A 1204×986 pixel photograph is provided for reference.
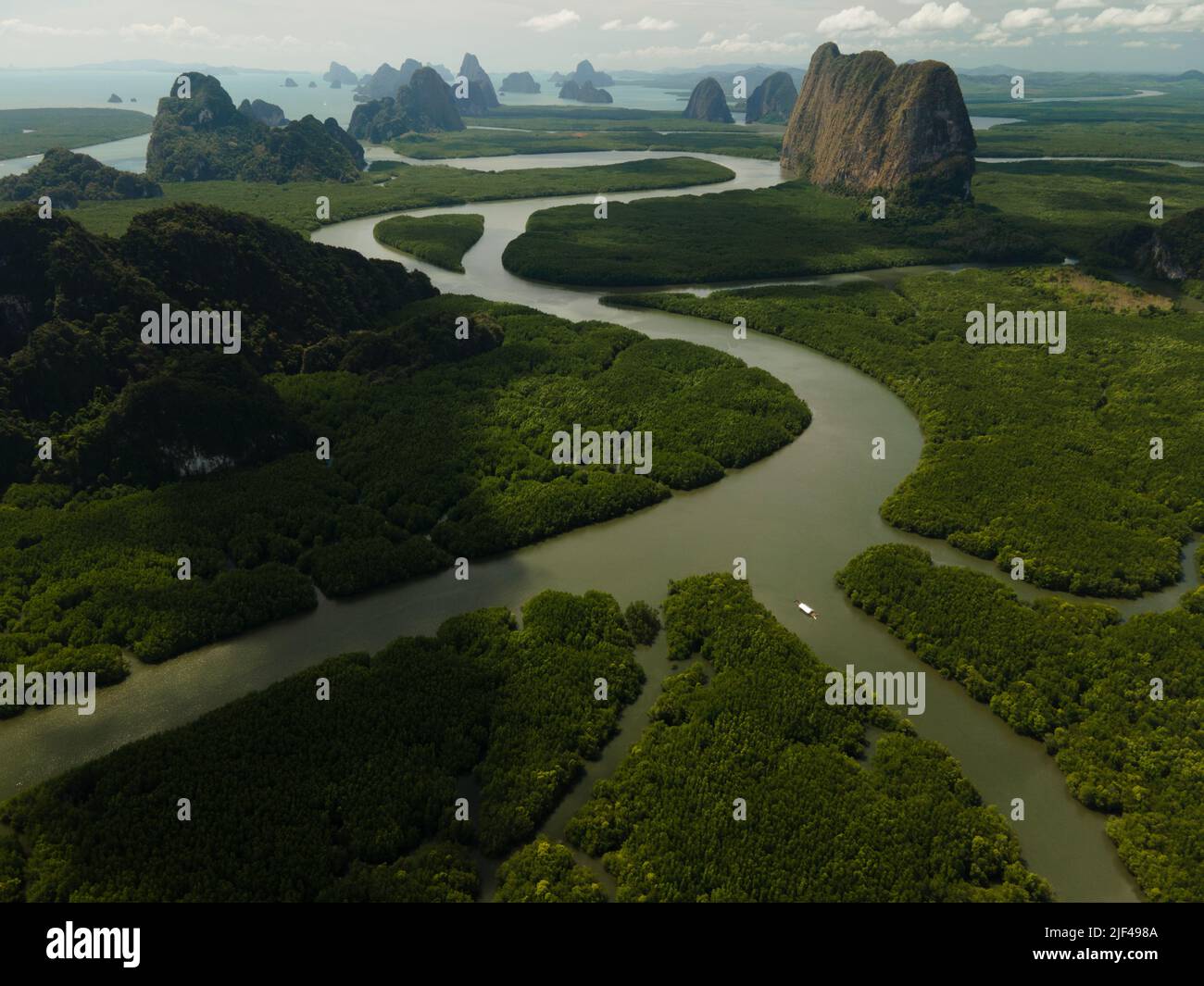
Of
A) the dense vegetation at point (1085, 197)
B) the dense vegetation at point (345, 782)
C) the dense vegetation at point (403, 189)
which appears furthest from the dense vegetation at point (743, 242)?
the dense vegetation at point (345, 782)

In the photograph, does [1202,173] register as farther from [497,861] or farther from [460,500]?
[497,861]

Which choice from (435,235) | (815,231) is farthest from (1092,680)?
(435,235)

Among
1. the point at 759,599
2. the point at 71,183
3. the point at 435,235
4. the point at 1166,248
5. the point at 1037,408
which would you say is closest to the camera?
the point at 759,599

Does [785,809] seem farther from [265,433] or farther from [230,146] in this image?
[230,146]

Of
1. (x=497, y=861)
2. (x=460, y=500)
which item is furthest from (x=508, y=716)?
(x=460, y=500)

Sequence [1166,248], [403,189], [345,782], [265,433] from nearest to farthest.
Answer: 1. [345,782]
2. [265,433]
3. [1166,248]
4. [403,189]

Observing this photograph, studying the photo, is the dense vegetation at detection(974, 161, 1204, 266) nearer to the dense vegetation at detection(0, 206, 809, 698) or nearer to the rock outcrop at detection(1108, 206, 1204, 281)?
the rock outcrop at detection(1108, 206, 1204, 281)

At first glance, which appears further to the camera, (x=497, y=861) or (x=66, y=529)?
(x=66, y=529)
